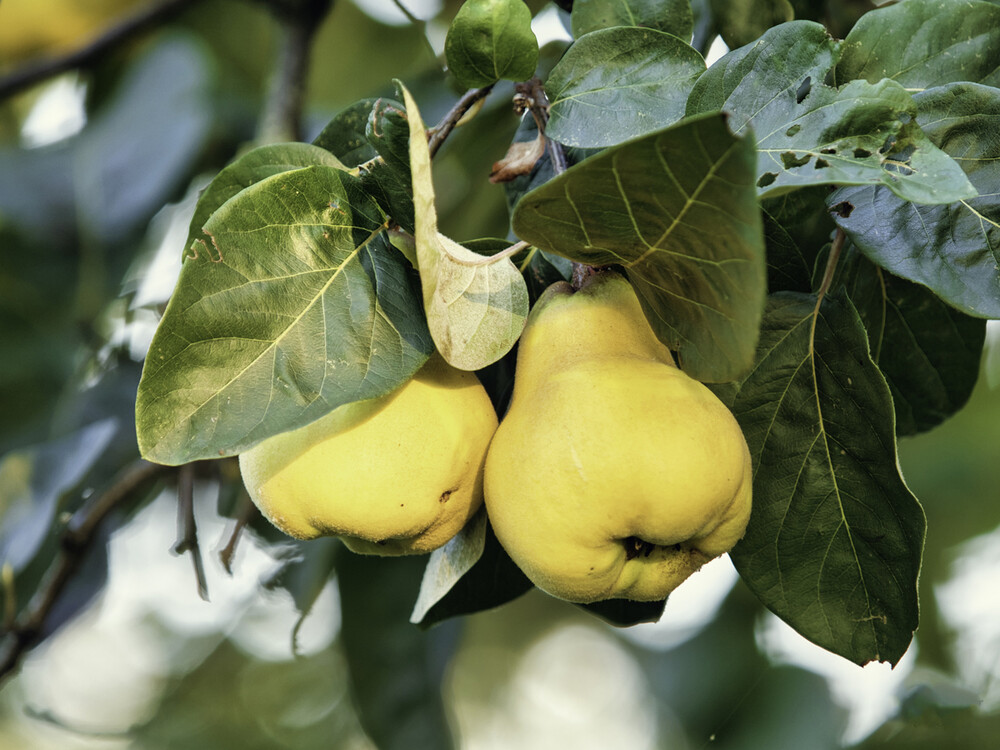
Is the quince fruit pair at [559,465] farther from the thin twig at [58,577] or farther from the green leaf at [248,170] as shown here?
the thin twig at [58,577]

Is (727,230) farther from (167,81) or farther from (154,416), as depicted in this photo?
(167,81)

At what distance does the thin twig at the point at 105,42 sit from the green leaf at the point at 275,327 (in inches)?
59.6

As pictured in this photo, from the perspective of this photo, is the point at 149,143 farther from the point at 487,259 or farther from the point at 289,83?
the point at 487,259

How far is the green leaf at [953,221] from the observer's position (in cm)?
71

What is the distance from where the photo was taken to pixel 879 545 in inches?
29.6

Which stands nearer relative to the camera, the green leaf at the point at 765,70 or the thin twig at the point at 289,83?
the green leaf at the point at 765,70

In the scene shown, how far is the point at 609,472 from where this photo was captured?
Result: 24.2 inches

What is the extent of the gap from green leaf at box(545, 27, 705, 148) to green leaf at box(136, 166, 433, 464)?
0.20 metres

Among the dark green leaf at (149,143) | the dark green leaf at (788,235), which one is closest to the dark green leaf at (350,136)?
the dark green leaf at (788,235)

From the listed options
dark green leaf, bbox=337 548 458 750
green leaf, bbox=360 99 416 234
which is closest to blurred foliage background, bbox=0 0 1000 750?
dark green leaf, bbox=337 548 458 750

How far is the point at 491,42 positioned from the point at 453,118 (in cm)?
8

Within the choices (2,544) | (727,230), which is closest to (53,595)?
(2,544)

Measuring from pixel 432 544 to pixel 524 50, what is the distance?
1.37ft

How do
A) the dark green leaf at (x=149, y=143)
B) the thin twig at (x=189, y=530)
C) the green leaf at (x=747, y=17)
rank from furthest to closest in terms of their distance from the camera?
the dark green leaf at (x=149, y=143) < the thin twig at (x=189, y=530) < the green leaf at (x=747, y=17)
